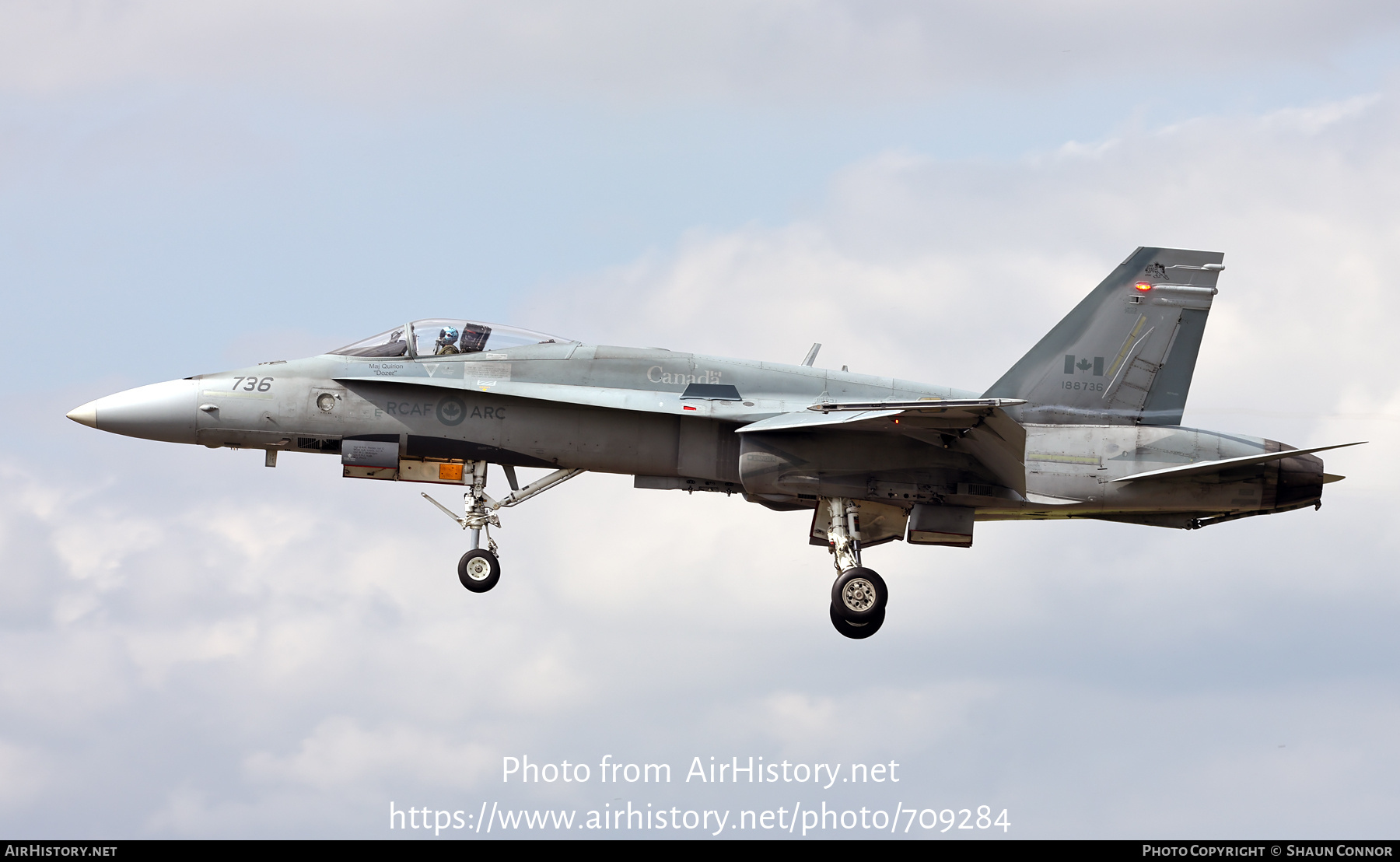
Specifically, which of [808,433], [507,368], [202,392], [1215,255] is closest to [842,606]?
[808,433]

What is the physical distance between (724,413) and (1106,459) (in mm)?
5203

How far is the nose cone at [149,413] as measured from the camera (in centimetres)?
2053

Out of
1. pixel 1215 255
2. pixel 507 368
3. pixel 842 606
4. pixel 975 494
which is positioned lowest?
pixel 842 606

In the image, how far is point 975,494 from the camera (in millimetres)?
20891

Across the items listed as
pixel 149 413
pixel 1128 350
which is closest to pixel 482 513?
pixel 149 413

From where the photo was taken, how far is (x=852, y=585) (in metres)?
20.8

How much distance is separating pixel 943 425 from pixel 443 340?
22.3 feet

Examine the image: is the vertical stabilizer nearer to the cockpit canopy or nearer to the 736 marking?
the cockpit canopy

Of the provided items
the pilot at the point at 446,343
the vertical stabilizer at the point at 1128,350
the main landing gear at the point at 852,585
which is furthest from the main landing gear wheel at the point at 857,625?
the pilot at the point at 446,343

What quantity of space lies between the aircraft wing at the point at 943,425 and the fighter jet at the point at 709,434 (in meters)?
0.07

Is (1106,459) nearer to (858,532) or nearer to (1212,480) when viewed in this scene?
(1212,480)

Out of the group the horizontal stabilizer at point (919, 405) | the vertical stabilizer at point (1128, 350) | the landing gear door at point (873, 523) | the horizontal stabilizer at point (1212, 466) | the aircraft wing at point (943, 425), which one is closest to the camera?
the horizontal stabilizer at point (919, 405)

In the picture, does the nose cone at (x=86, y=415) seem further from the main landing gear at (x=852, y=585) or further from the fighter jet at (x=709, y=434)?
the main landing gear at (x=852, y=585)

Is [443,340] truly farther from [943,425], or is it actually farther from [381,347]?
[943,425]
